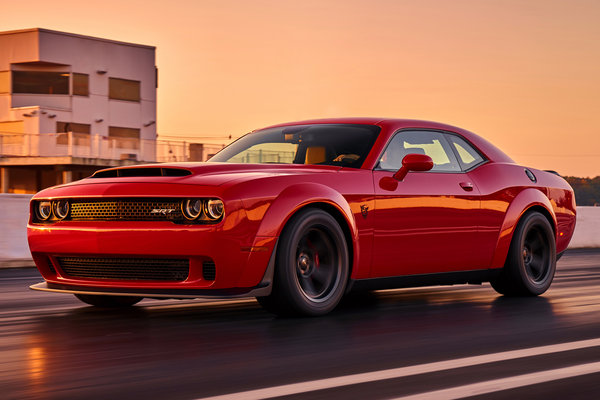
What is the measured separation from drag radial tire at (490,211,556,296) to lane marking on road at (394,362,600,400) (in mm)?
3471

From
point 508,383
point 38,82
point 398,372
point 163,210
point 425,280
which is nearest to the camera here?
point 508,383

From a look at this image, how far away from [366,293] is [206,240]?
3.10 metres

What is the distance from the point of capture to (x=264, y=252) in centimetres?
642

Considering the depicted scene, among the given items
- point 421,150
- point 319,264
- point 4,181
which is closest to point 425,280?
point 421,150

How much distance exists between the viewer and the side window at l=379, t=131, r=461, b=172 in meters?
7.73

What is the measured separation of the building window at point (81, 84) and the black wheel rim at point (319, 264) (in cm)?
5925

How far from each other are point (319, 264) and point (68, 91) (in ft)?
195

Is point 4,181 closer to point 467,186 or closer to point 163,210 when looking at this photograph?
point 467,186

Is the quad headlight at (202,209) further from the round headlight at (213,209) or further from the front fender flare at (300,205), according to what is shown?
the front fender flare at (300,205)

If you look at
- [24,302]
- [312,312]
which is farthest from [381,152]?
[24,302]

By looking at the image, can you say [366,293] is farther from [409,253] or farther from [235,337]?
[235,337]

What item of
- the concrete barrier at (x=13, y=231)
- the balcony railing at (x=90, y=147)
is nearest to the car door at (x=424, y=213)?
the concrete barrier at (x=13, y=231)

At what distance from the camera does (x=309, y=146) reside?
25.7 feet

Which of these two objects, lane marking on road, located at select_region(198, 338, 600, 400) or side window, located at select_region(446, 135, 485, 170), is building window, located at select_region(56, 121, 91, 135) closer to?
side window, located at select_region(446, 135, 485, 170)
